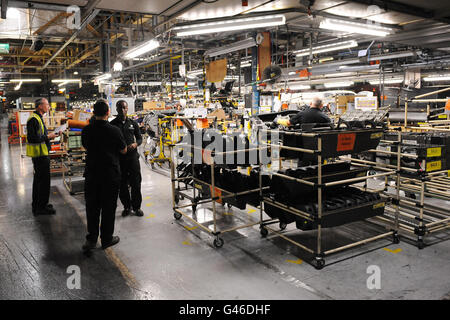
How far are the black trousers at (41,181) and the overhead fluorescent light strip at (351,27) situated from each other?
5.40 metres

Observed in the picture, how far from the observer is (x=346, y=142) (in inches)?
147

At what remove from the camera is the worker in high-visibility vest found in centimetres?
540

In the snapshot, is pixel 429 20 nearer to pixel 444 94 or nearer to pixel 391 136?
pixel 391 136

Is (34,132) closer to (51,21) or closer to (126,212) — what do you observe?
(126,212)

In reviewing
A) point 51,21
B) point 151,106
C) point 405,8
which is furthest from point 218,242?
point 151,106

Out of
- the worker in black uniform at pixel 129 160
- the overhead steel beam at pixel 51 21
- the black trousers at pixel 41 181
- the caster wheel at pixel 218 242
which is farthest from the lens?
the overhead steel beam at pixel 51 21

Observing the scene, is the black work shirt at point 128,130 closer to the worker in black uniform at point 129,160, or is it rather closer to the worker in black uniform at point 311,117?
the worker in black uniform at point 129,160

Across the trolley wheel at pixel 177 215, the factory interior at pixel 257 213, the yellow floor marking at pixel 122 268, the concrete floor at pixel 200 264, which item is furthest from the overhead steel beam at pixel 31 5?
the yellow floor marking at pixel 122 268

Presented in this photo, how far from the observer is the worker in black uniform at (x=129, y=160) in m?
5.32

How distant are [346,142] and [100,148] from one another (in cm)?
286

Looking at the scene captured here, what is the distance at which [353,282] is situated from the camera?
3.32m

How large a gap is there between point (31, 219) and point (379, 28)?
747cm
